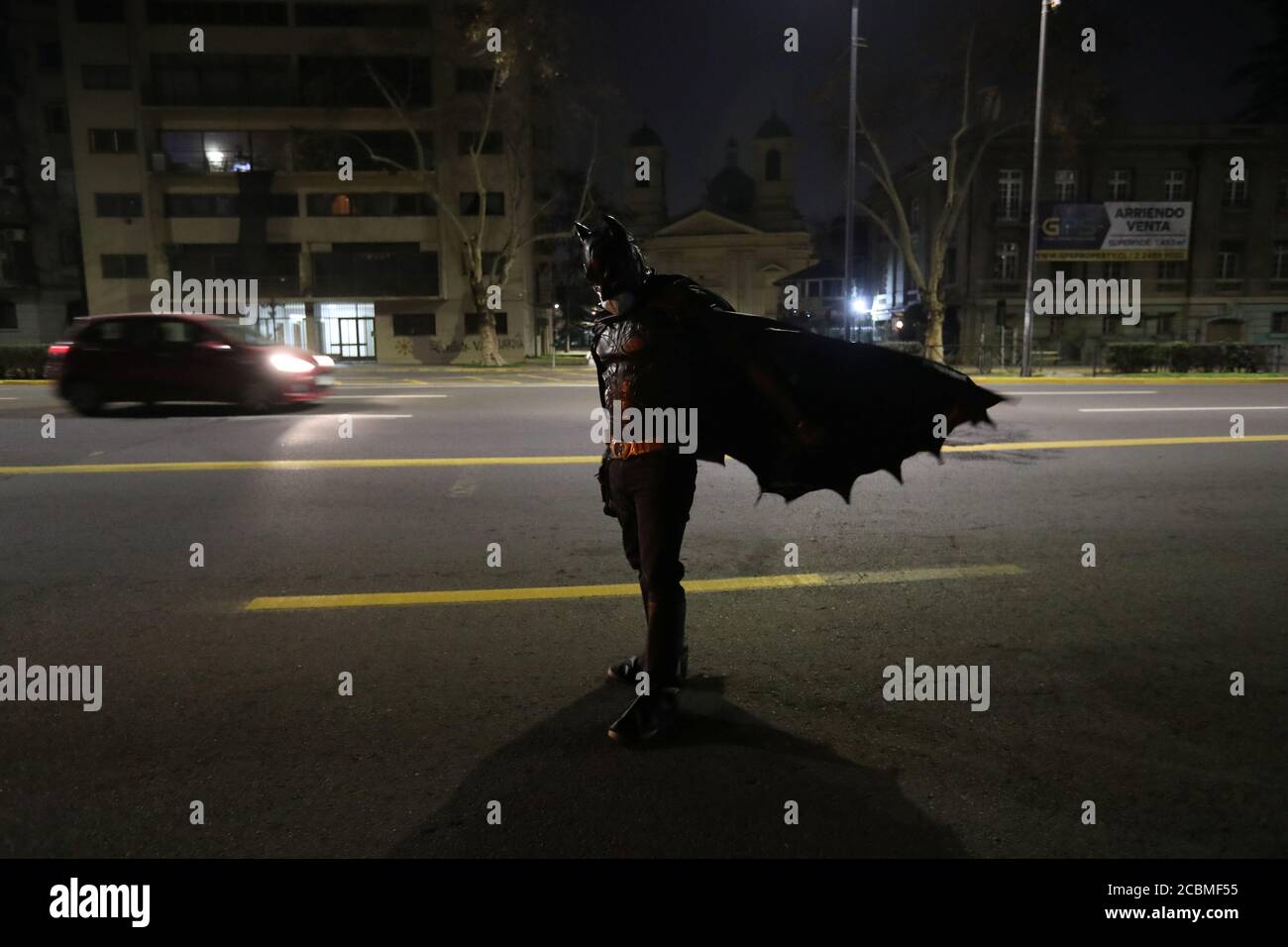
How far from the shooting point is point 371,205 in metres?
42.2

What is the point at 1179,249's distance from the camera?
116 feet

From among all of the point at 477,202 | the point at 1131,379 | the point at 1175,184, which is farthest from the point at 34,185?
the point at 1175,184

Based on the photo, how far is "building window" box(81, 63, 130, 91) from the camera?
134 feet

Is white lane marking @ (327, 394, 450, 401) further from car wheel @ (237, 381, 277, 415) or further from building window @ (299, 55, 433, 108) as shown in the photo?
building window @ (299, 55, 433, 108)

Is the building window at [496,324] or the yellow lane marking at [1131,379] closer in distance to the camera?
the yellow lane marking at [1131,379]

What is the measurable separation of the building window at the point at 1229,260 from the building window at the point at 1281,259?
1728mm

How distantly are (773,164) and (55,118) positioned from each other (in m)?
53.3

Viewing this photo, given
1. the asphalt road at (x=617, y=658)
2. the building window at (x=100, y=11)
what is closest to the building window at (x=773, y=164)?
the building window at (x=100, y=11)

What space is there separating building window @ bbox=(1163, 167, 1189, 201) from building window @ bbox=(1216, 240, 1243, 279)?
3047mm

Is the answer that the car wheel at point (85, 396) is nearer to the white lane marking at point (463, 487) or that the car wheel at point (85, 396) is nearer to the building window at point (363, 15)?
the white lane marking at point (463, 487)

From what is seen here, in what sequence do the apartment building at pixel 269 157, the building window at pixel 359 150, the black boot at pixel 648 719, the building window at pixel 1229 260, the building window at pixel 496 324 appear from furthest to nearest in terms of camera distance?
the building window at pixel 496 324 → the building window at pixel 359 150 → the building window at pixel 1229 260 → the apartment building at pixel 269 157 → the black boot at pixel 648 719

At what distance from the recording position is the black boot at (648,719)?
321 cm

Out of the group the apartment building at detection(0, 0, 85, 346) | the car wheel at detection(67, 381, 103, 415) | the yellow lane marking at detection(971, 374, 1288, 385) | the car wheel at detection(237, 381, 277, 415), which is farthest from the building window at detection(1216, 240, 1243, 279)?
the apartment building at detection(0, 0, 85, 346)
